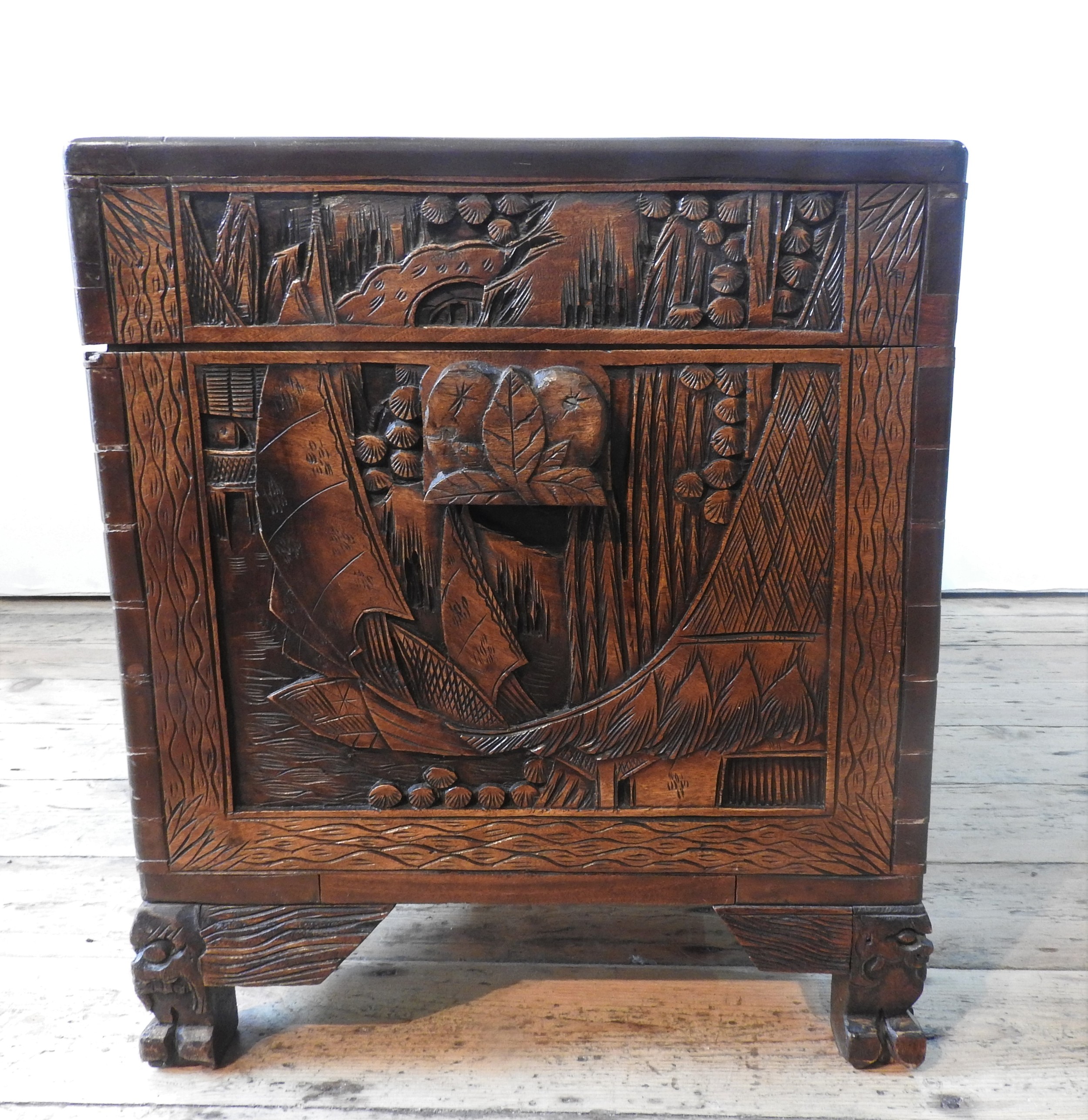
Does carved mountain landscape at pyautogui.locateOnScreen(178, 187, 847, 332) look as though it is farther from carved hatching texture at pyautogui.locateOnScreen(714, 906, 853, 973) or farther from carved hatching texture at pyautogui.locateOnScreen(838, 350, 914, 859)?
carved hatching texture at pyautogui.locateOnScreen(714, 906, 853, 973)

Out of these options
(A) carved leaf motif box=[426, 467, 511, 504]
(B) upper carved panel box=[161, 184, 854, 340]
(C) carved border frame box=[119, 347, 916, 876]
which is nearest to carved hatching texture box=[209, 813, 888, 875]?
(C) carved border frame box=[119, 347, 916, 876]

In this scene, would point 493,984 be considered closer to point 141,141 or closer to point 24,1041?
point 24,1041

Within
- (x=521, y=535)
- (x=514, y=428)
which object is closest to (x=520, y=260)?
(x=514, y=428)

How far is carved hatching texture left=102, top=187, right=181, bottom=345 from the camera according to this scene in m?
1.01

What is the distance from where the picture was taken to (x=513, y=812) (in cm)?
114

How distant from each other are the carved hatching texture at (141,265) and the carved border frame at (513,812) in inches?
1.2

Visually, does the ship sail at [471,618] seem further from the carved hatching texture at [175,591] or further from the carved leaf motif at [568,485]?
the carved hatching texture at [175,591]

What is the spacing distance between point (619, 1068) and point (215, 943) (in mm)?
473

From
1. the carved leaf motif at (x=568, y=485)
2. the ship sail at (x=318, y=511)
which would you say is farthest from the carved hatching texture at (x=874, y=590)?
the ship sail at (x=318, y=511)

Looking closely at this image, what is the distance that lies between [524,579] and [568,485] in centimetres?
12

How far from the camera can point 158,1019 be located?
46.2 inches

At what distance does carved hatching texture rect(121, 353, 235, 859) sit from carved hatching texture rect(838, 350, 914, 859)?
26.8 inches

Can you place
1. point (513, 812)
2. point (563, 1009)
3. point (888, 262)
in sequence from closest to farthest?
1. point (888, 262)
2. point (513, 812)
3. point (563, 1009)

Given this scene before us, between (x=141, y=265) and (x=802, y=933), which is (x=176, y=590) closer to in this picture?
(x=141, y=265)
